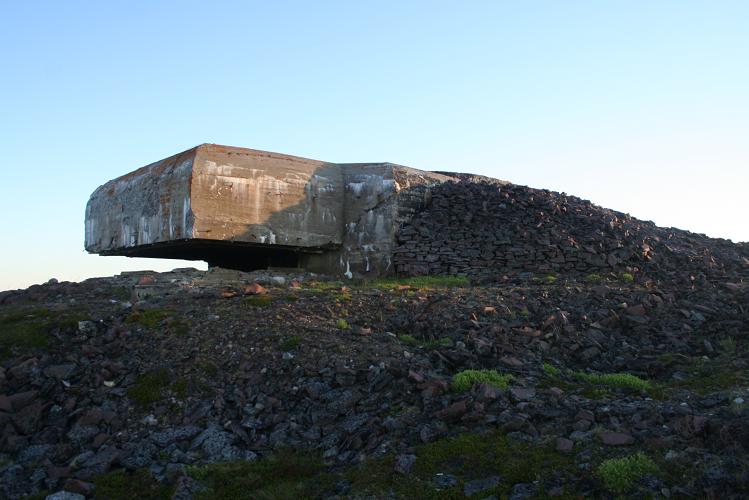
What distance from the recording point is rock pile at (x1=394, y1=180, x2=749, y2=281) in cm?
1323

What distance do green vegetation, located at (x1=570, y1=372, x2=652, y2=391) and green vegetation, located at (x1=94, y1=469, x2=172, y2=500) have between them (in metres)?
4.39

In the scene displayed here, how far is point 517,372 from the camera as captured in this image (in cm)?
738

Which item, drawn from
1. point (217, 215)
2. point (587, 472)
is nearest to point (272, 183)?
point (217, 215)

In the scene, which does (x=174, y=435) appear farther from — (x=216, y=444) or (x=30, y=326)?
(x=30, y=326)

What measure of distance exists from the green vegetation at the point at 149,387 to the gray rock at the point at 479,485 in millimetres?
3692

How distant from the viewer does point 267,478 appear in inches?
230

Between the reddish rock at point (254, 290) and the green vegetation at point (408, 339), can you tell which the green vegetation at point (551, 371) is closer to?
the green vegetation at point (408, 339)

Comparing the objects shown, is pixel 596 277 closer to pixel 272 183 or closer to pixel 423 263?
pixel 423 263

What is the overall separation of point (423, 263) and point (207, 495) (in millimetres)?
8634

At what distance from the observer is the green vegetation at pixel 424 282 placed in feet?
39.9

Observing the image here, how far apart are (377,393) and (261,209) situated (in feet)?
22.6

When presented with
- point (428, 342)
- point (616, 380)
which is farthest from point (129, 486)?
point (616, 380)

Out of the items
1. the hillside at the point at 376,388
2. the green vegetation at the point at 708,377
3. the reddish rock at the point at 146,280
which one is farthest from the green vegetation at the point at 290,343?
the reddish rock at the point at 146,280

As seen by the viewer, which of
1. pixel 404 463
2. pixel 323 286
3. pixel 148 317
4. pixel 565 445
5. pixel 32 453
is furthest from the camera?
pixel 323 286
